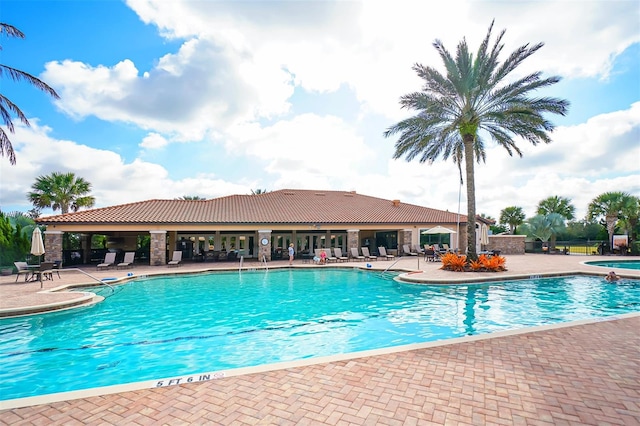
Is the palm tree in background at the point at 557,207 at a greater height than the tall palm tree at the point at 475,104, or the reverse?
the tall palm tree at the point at 475,104

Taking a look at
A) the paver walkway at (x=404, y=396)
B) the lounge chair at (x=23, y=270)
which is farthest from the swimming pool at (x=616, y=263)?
the lounge chair at (x=23, y=270)

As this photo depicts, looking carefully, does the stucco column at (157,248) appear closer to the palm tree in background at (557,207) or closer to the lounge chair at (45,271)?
the lounge chair at (45,271)

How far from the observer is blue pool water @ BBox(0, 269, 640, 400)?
6.71 metres

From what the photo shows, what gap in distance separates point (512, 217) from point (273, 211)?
1395 inches

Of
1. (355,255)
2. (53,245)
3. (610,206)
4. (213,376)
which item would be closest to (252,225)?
(355,255)

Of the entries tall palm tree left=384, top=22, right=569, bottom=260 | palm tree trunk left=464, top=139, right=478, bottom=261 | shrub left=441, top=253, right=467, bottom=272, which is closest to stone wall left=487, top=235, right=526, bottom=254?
tall palm tree left=384, top=22, right=569, bottom=260

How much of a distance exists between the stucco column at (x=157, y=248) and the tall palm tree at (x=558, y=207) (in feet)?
139

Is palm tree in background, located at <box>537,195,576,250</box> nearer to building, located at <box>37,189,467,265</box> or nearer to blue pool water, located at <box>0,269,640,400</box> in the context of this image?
building, located at <box>37,189,467,265</box>

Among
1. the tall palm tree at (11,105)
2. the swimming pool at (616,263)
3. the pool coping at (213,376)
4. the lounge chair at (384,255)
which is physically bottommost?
the swimming pool at (616,263)

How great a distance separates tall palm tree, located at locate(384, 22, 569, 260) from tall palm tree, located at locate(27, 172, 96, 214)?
2782 cm

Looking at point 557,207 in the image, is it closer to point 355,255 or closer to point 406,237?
point 406,237

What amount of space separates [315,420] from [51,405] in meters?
3.47

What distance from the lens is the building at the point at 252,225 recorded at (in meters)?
21.9

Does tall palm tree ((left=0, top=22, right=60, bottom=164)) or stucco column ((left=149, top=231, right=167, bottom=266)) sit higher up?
tall palm tree ((left=0, top=22, right=60, bottom=164))
